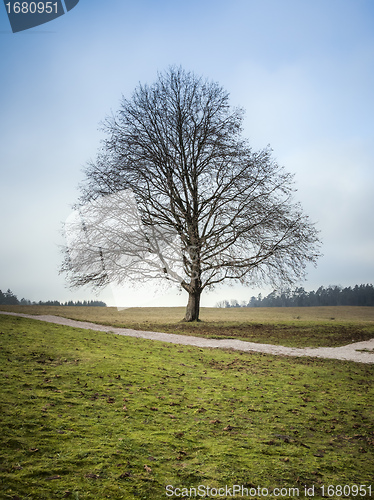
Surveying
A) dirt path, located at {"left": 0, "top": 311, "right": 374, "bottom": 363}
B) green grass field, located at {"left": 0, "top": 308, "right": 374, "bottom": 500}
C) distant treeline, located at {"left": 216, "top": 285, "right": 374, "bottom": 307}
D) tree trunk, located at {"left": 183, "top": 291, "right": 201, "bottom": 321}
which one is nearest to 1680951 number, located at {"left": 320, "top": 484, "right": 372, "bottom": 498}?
green grass field, located at {"left": 0, "top": 308, "right": 374, "bottom": 500}

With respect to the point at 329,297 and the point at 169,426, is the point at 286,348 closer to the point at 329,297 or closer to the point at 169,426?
the point at 169,426

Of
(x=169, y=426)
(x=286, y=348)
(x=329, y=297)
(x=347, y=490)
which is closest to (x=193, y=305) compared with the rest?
(x=286, y=348)

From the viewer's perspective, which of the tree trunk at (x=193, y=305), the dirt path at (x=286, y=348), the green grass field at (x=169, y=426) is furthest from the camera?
the tree trunk at (x=193, y=305)

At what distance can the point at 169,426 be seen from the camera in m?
6.06

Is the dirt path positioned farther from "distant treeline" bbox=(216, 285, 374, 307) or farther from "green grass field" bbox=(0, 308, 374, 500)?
"distant treeline" bbox=(216, 285, 374, 307)

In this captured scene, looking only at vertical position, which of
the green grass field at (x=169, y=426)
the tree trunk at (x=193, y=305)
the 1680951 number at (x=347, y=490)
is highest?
the tree trunk at (x=193, y=305)

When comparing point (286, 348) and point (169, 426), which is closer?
point (169, 426)

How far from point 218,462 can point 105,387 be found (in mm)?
3533

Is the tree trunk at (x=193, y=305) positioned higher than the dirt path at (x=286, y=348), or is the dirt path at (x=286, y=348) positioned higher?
the tree trunk at (x=193, y=305)

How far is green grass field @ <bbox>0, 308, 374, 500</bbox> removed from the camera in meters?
4.27

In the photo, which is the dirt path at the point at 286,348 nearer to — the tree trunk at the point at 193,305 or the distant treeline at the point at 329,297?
the tree trunk at the point at 193,305

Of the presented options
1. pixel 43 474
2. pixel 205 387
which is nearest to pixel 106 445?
pixel 43 474

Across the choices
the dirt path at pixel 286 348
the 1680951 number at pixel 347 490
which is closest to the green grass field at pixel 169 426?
the 1680951 number at pixel 347 490

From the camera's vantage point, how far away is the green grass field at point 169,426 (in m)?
4.27
